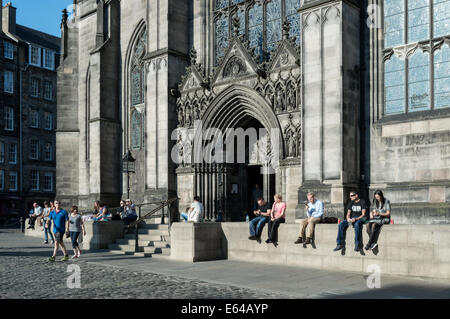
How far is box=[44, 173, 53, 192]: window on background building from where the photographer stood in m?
45.9

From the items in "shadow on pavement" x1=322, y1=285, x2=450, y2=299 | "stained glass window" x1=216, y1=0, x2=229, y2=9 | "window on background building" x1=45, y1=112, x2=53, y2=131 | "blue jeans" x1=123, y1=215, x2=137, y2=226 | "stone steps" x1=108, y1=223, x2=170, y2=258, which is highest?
"stained glass window" x1=216, y1=0, x2=229, y2=9

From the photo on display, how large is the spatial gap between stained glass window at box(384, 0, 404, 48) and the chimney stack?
38627 mm

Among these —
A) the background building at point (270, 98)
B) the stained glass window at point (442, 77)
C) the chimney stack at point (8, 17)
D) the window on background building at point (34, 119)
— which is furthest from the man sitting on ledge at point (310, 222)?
the chimney stack at point (8, 17)

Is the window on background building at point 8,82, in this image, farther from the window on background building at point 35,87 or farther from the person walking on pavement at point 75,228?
the person walking on pavement at point 75,228

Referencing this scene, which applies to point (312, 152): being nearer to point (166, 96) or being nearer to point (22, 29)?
point (166, 96)

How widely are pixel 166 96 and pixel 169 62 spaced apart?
1336 mm

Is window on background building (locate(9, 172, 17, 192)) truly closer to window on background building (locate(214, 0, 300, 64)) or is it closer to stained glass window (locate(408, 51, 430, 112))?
window on background building (locate(214, 0, 300, 64))

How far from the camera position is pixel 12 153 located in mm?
43156

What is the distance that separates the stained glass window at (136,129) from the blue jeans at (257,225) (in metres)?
11.2

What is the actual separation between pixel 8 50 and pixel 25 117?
19.1 feet

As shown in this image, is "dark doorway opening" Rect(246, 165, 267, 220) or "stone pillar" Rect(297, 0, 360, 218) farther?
"dark doorway opening" Rect(246, 165, 267, 220)

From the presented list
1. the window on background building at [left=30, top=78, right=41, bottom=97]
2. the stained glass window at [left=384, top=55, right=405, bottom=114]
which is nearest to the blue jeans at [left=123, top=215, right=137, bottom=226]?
the stained glass window at [left=384, top=55, right=405, bottom=114]

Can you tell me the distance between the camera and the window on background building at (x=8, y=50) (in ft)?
142

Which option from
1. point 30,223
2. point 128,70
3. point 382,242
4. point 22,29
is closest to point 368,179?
point 382,242
